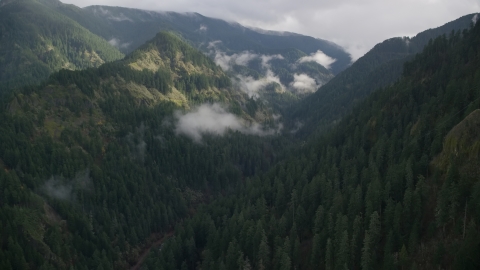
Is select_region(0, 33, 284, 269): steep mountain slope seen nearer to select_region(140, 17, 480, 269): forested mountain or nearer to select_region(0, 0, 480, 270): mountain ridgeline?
select_region(0, 0, 480, 270): mountain ridgeline

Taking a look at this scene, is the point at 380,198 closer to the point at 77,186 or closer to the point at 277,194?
the point at 277,194

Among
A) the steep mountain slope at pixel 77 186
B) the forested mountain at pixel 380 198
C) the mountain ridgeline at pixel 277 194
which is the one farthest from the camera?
the steep mountain slope at pixel 77 186

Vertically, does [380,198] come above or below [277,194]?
above

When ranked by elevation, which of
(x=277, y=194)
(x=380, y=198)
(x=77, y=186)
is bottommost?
(x=77, y=186)

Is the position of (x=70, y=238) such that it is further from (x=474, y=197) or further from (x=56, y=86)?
(x=474, y=197)

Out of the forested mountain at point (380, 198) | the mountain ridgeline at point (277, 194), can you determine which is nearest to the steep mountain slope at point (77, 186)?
the mountain ridgeline at point (277, 194)

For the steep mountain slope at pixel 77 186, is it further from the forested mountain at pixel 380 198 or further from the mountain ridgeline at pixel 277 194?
the forested mountain at pixel 380 198

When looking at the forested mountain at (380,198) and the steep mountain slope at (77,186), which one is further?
the steep mountain slope at (77,186)

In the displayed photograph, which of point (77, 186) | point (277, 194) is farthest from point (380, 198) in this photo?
point (77, 186)

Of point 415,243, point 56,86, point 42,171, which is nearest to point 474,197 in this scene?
point 415,243
